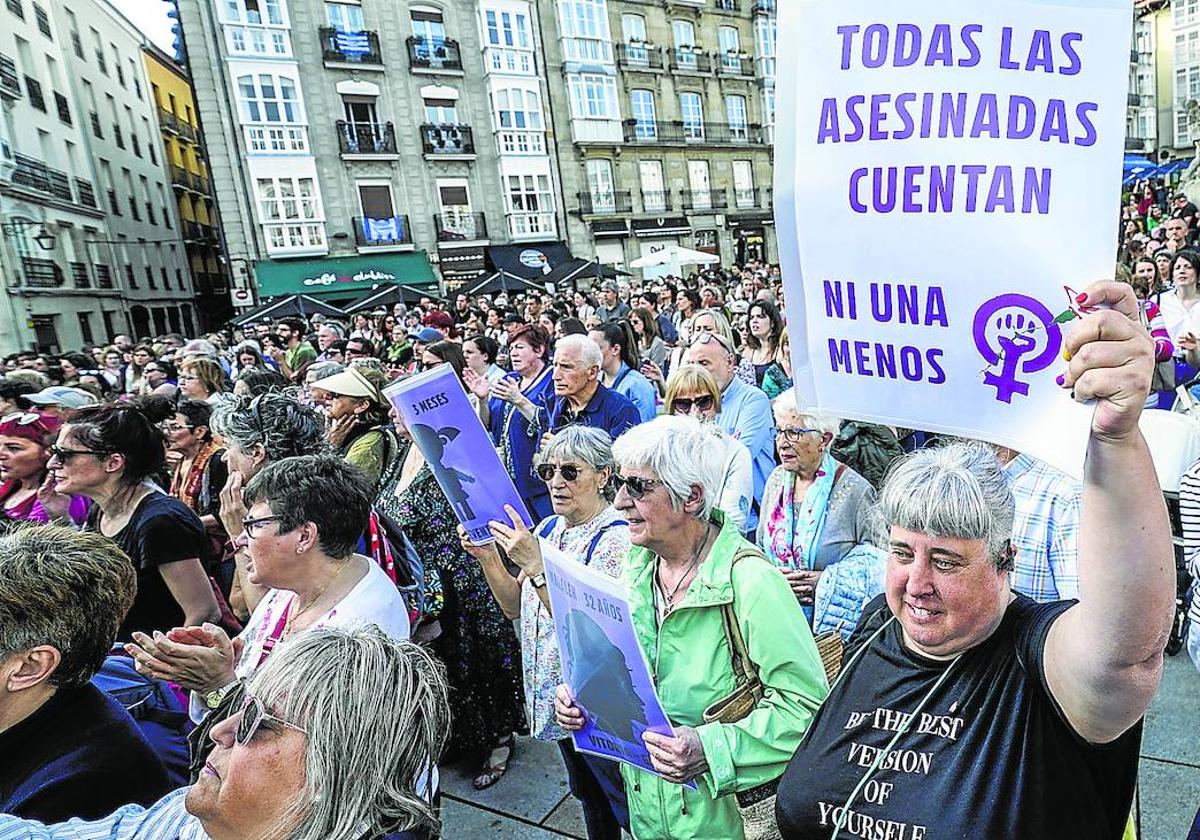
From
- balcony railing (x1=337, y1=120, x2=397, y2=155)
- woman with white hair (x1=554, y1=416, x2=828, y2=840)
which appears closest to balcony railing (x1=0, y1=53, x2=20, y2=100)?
balcony railing (x1=337, y1=120, x2=397, y2=155)

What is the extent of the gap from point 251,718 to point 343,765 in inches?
8.5

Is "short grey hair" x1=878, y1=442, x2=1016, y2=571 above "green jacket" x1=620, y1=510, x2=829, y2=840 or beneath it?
above

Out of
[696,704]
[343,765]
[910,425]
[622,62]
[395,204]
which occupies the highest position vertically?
[622,62]

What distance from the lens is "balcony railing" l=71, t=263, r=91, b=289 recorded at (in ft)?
80.0

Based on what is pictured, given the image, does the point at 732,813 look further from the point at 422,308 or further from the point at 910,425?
the point at 422,308

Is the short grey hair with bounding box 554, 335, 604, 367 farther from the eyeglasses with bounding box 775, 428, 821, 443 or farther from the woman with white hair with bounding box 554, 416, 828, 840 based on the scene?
the woman with white hair with bounding box 554, 416, 828, 840

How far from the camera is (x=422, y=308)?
1833 cm

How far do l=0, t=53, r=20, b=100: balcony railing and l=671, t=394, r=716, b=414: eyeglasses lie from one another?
86.2 feet

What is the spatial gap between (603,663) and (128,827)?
1.09 metres

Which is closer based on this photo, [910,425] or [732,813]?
[910,425]

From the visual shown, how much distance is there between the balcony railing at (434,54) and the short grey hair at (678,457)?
97.6ft

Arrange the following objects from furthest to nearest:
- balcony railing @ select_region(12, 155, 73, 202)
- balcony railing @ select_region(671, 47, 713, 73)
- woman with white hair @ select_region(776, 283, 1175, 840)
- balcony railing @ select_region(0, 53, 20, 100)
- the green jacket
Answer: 1. balcony railing @ select_region(671, 47, 713, 73)
2. balcony railing @ select_region(12, 155, 73, 202)
3. balcony railing @ select_region(0, 53, 20, 100)
4. the green jacket
5. woman with white hair @ select_region(776, 283, 1175, 840)

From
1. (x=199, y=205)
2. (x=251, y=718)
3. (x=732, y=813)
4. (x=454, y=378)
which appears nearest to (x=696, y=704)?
(x=732, y=813)

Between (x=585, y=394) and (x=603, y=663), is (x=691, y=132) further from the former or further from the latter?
(x=603, y=663)
